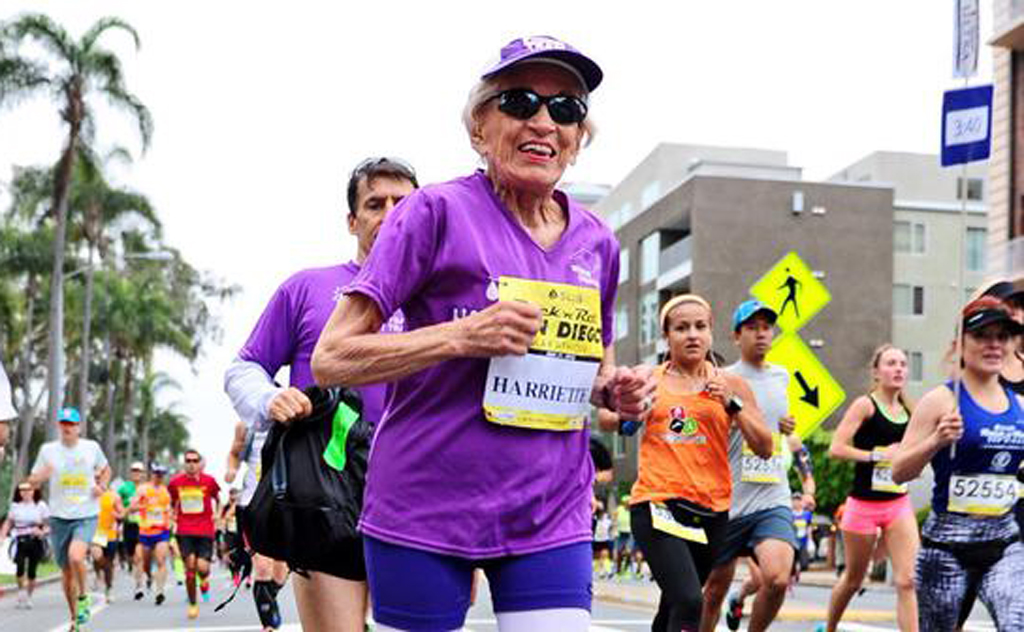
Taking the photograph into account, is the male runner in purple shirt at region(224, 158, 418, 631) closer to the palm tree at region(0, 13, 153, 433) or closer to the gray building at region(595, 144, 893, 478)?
the palm tree at region(0, 13, 153, 433)

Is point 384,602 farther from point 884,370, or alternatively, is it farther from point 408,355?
point 884,370

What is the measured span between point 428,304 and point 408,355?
0.21 meters

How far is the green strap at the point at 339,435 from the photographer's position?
4949mm

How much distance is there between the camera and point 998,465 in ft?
20.5

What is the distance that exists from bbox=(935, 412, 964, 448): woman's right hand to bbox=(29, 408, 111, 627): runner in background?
9.05 metres

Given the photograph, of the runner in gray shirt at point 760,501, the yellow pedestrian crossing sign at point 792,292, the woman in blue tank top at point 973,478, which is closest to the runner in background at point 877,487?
the runner in gray shirt at point 760,501

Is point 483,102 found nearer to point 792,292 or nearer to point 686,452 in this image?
point 686,452

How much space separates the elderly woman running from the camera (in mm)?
3352

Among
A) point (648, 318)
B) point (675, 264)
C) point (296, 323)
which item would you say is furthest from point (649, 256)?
point (296, 323)

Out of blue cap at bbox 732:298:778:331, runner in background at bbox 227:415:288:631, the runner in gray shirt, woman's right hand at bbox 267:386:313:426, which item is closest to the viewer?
woman's right hand at bbox 267:386:313:426

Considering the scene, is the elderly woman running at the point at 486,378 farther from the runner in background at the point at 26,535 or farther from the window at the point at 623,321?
the window at the point at 623,321

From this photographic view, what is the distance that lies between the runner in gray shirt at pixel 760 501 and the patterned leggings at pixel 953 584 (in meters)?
2.09

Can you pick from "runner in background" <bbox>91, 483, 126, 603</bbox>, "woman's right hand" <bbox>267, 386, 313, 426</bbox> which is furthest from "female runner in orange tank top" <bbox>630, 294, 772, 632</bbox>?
"runner in background" <bbox>91, 483, 126, 603</bbox>

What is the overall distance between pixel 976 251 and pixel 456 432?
199 ft
